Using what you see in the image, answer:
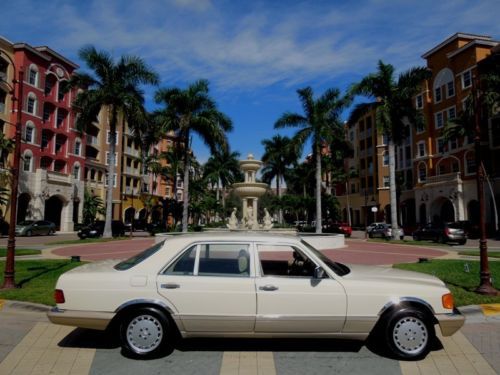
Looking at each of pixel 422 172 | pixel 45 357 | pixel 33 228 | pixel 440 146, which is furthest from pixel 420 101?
pixel 45 357

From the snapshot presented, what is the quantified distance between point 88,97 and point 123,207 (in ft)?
114

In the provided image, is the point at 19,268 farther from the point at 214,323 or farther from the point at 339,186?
the point at 339,186

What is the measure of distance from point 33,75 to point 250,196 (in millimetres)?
27453

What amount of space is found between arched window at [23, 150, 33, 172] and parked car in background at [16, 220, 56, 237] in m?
7.55

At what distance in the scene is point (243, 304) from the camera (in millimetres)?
4875

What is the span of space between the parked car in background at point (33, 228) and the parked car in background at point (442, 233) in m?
31.2

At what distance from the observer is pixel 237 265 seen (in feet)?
16.8

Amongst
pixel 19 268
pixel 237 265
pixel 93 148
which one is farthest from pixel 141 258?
pixel 93 148

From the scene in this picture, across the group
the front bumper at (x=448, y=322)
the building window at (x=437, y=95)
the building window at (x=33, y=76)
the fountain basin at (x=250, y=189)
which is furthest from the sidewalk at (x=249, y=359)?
the building window at (x=437, y=95)

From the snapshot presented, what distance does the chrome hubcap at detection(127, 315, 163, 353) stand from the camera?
4.89 m

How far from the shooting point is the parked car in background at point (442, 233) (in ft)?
84.5

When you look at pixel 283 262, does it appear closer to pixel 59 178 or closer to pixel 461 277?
pixel 461 277

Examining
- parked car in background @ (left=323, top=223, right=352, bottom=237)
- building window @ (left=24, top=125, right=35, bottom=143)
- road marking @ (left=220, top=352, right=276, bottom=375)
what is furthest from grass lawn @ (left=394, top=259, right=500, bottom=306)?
building window @ (left=24, top=125, right=35, bottom=143)

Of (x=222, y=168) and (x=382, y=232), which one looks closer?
(x=382, y=232)
